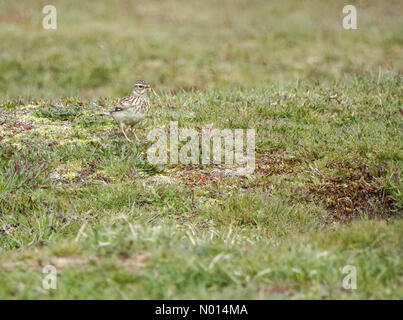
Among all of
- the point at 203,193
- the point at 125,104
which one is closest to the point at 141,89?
the point at 125,104

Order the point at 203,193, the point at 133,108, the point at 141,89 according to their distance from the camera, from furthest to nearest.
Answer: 1. the point at 141,89
2. the point at 133,108
3. the point at 203,193

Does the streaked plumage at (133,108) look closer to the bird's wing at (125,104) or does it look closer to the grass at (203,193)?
the bird's wing at (125,104)

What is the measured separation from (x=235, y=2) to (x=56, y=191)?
24.9 m

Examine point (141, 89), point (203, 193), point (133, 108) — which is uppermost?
point (141, 89)

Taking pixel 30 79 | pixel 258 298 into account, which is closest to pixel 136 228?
pixel 258 298

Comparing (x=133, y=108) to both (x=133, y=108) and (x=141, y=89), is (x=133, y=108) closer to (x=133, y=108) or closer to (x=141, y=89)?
(x=133, y=108)

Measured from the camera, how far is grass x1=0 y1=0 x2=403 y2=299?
5.38 m

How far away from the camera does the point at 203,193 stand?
28.4ft

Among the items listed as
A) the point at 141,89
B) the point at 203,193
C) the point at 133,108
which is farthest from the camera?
the point at 141,89

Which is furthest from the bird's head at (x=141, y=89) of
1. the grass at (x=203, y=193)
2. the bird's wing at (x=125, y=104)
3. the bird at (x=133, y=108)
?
the grass at (x=203, y=193)

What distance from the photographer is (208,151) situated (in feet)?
31.3

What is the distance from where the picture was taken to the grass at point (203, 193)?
17.7 feet

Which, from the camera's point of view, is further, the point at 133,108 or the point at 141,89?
the point at 141,89

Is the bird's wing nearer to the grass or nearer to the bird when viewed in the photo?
the bird
